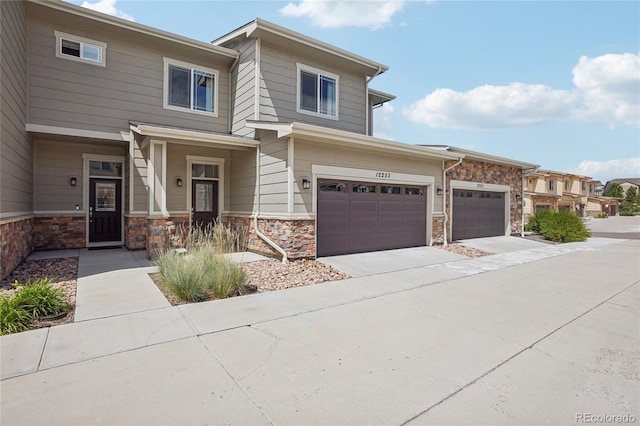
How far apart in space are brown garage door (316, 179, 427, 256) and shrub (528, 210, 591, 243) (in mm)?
8234

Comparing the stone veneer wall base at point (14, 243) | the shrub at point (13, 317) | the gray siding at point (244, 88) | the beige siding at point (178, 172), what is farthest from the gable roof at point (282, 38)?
the shrub at point (13, 317)

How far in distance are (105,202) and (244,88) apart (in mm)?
5574

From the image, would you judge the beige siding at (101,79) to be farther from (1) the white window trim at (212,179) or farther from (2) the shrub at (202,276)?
(2) the shrub at (202,276)

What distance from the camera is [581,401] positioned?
2887 mm

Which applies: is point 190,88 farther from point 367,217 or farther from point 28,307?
point 28,307

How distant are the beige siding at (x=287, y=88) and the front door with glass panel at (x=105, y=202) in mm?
5039

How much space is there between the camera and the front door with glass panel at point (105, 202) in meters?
9.98

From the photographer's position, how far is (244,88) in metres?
10.4

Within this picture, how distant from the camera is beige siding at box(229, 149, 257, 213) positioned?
993cm

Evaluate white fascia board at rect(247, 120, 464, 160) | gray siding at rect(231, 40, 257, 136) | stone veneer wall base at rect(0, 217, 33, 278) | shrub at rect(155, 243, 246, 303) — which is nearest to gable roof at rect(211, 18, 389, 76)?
gray siding at rect(231, 40, 257, 136)

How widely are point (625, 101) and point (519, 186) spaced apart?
19.2 ft

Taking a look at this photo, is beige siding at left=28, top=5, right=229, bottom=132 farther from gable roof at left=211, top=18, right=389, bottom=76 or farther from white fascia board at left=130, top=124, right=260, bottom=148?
gable roof at left=211, top=18, right=389, bottom=76

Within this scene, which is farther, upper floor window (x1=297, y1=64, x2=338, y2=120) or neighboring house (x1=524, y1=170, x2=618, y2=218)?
neighboring house (x1=524, y1=170, x2=618, y2=218)

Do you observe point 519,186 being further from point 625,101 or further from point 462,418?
point 462,418
